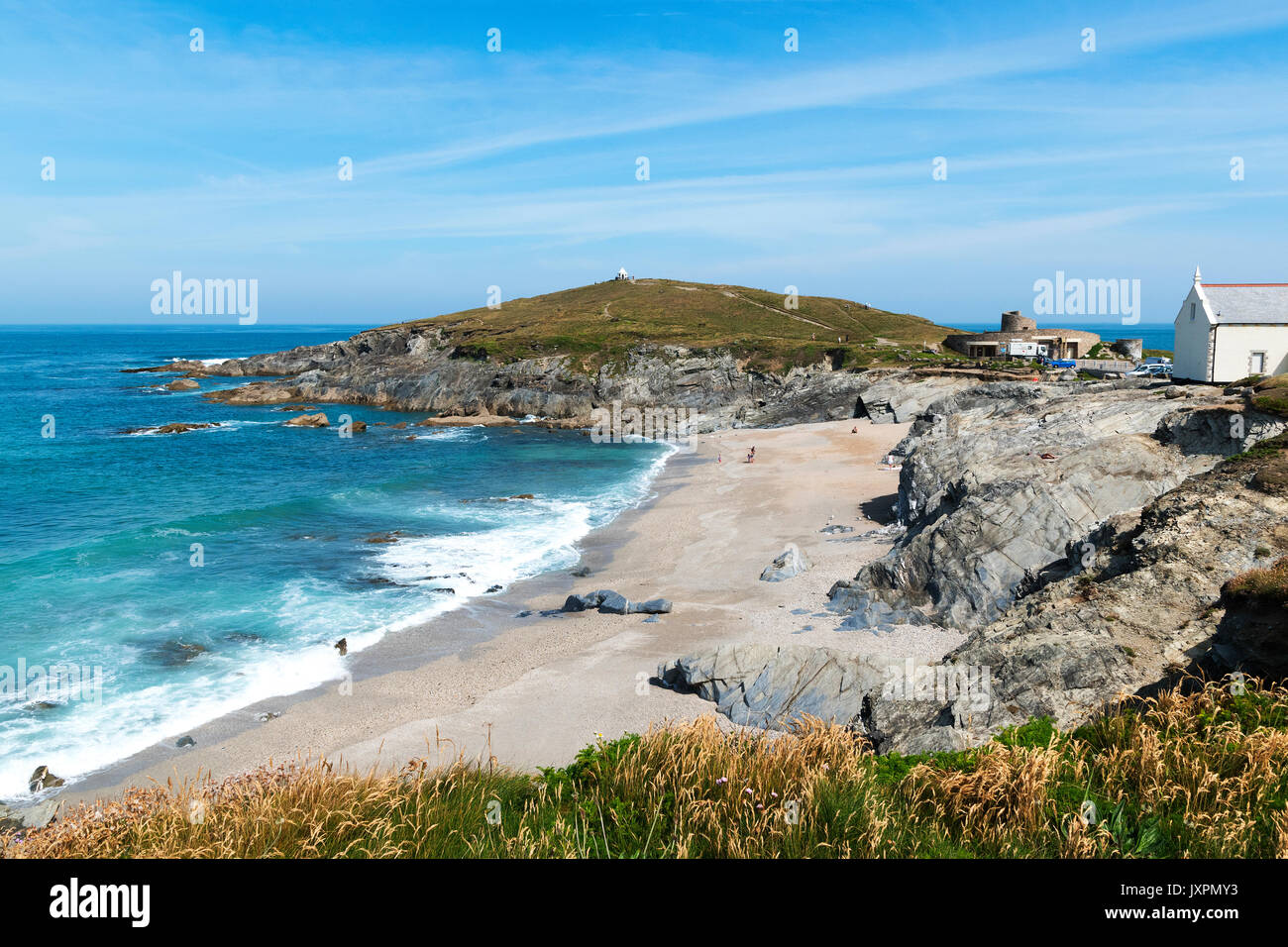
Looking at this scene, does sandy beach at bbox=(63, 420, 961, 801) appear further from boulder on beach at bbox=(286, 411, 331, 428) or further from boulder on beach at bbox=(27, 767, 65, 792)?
boulder on beach at bbox=(286, 411, 331, 428)

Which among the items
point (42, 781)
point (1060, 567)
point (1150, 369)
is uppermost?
point (1150, 369)

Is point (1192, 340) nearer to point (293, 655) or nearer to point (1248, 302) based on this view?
point (1248, 302)

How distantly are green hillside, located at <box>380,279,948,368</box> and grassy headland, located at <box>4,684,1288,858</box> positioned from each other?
76.8 meters

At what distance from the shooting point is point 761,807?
673 cm

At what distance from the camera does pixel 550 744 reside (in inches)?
645

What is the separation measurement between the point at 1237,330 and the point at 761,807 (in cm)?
4166

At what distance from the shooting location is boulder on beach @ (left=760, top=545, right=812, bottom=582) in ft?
89.1

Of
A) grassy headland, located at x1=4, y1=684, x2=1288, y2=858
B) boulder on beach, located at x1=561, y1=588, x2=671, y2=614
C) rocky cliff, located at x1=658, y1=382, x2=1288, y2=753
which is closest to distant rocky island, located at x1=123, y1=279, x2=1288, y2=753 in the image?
rocky cliff, located at x1=658, y1=382, x2=1288, y2=753

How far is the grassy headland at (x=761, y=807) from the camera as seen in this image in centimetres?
639

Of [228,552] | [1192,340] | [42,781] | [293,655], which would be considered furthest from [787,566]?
[1192,340]

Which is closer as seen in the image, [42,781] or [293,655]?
[42,781]
